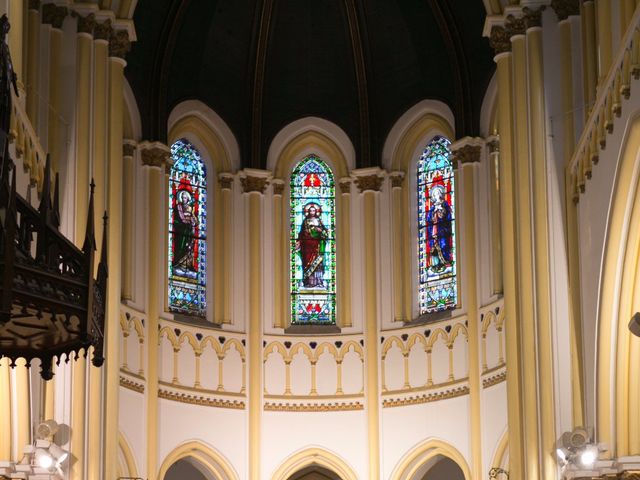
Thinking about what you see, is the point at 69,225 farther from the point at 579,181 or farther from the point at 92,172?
the point at 579,181

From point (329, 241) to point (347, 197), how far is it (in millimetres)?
851

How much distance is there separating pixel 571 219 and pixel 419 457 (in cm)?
761

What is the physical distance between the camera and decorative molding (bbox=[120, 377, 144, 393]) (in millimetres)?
25469

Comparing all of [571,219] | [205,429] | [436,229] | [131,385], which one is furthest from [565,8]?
[205,429]

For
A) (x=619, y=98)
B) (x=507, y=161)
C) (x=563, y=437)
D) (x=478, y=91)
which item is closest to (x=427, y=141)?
(x=478, y=91)

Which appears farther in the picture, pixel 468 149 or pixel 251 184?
pixel 251 184

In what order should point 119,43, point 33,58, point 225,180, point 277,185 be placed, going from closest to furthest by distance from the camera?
point 33,58 → point 119,43 → point 225,180 → point 277,185

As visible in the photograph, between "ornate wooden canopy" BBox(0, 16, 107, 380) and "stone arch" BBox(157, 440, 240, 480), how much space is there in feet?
44.9

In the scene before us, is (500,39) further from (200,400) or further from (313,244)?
(200,400)

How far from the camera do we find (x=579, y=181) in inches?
776

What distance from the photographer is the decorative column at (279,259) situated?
1116 inches

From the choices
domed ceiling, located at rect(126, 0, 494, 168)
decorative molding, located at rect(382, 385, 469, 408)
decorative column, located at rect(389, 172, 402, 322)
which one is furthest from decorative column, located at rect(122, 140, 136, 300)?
decorative molding, located at rect(382, 385, 469, 408)

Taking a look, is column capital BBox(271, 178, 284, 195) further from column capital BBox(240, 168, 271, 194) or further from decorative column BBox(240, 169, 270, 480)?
column capital BBox(240, 168, 271, 194)

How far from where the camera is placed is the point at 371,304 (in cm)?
2812
